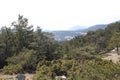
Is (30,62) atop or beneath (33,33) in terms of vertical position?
beneath

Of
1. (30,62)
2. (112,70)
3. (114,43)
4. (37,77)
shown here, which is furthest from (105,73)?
(114,43)

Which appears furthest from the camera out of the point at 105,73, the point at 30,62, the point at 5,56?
the point at 5,56

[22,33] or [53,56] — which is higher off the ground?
[22,33]

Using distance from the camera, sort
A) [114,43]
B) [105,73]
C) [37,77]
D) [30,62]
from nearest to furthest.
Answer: [105,73]
[37,77]
[30,62]
[114,43]

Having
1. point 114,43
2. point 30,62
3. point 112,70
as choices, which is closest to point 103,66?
point 112,70

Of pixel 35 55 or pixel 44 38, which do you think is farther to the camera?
pixel 44 38

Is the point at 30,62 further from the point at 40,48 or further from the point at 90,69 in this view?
the point at 90,69

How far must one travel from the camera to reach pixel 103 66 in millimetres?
14867

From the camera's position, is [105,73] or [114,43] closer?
[105,73]

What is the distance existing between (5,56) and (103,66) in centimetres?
2137

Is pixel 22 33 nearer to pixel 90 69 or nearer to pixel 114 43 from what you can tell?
pixel 114 43

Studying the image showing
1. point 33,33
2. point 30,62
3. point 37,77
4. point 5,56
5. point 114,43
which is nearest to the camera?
point 37,77

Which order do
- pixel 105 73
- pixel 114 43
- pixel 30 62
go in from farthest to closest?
pixel 114 43 → pixel 30 62 → pixel 105 73

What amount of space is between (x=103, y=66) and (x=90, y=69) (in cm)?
76
